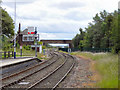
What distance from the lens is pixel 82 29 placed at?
93.5 metres

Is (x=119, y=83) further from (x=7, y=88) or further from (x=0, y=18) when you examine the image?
(x=0, y=18)

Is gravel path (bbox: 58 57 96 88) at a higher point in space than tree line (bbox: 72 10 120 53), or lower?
lower

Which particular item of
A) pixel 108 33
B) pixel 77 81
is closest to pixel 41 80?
pixel 77 81

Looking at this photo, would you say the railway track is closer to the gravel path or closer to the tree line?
the gravel path

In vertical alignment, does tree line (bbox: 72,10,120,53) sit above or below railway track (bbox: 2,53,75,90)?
above

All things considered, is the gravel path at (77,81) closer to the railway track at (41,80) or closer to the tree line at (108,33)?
the railway track at (41,80)

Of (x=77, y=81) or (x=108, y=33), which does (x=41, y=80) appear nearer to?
(x=77, y=81)

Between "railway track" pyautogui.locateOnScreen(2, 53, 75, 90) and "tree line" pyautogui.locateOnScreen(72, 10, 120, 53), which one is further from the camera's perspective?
"tree line" pyautogui.locateOnScreen(72, 10, 120, 53)

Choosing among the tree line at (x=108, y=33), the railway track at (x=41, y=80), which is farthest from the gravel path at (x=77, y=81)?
the tree line at (x=108, y=33)

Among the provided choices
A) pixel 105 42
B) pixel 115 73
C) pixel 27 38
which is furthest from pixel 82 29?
pixel 115 73

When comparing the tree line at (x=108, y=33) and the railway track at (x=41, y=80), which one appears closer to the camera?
the railway track at (x=41, y=80)

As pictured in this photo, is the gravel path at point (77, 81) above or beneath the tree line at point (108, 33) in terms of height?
beneath

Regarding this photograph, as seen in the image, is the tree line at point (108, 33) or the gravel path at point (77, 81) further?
the tree line at point (108, 33)

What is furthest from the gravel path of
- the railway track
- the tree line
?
the tree line
